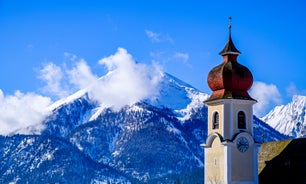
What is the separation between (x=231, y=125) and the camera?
6300 cm

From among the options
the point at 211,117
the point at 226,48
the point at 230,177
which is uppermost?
the point at 226,48

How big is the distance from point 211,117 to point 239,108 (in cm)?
305

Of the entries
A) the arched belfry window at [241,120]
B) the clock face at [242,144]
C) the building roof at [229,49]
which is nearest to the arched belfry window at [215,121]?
the arched belfry window at [241,120]

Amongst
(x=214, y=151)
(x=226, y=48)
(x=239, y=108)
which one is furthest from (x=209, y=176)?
(x=226, y=48)

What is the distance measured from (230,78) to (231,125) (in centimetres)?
438

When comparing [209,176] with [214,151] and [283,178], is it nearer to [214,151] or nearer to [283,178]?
[214,151]

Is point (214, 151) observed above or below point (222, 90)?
below

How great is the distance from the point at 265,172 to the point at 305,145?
200 inches

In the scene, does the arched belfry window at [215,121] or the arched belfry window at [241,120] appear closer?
the arched belfry window at [241,120]

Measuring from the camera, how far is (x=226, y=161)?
62188 mm

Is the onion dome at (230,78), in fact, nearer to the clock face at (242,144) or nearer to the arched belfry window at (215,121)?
the arched belfry window at (215,121)

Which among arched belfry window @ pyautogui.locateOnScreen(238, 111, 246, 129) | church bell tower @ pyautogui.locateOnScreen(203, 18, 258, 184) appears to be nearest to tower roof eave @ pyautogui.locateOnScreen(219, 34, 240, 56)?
church bell tower @ pyautogui.locateOnScreen(203, 18, 258, 184)

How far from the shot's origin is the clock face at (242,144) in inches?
2481

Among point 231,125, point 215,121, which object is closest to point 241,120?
point 231,125
